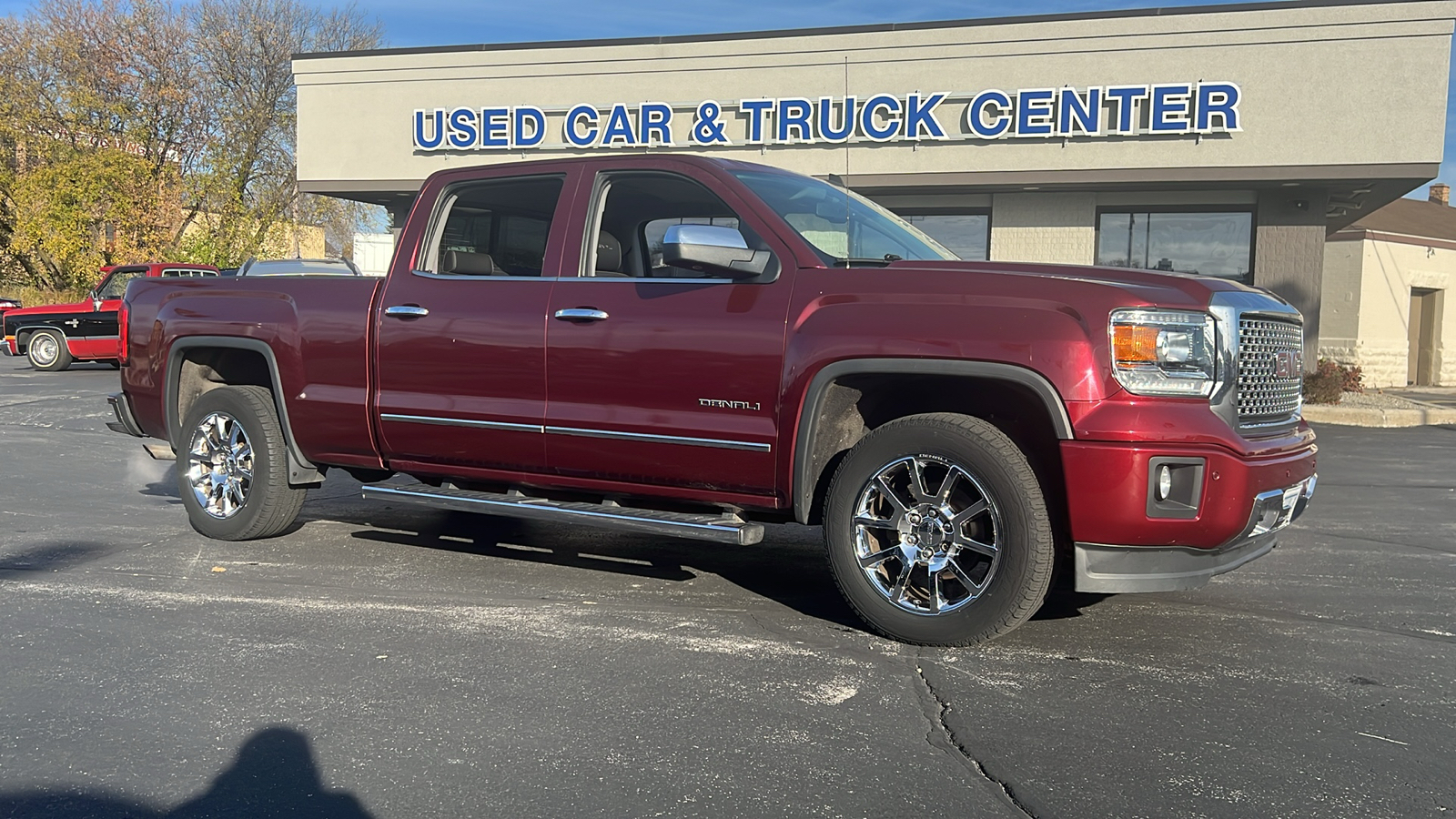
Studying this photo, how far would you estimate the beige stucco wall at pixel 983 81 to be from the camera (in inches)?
653

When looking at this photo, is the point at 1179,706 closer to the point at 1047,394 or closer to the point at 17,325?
the point at 1047,394

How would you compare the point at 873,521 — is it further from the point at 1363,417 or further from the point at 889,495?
the point at 1363,417

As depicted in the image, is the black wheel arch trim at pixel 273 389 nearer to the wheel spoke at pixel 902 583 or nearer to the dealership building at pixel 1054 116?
the wheel spoke at pixel 902 583

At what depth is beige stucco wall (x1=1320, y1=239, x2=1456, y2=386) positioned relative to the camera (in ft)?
74.6

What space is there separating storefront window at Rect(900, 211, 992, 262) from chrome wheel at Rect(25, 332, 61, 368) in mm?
15627

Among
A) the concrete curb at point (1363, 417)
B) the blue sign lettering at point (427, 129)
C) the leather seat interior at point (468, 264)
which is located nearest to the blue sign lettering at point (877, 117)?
the concrete curb at point (1363, 417)

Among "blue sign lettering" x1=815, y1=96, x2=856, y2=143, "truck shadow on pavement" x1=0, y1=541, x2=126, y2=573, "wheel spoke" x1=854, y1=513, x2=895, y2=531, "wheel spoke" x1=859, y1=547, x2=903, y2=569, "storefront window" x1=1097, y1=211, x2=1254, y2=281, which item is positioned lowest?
"truck shadow on pavement" x1=0, y1=541, x2=126, y2=573

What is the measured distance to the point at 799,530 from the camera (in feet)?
23.8

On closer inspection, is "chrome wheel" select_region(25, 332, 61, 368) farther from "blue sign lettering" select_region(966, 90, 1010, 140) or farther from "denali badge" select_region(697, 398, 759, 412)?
"denali badge" select_region(697, 398, 759, 412)

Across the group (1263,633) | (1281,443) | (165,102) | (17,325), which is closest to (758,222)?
(1281,443)

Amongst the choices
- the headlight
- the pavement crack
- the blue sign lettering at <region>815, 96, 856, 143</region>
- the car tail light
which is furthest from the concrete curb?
the car tail light

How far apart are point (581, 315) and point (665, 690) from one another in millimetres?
1917

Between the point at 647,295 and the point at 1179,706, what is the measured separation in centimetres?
267

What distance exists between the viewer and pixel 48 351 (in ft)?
72.3
